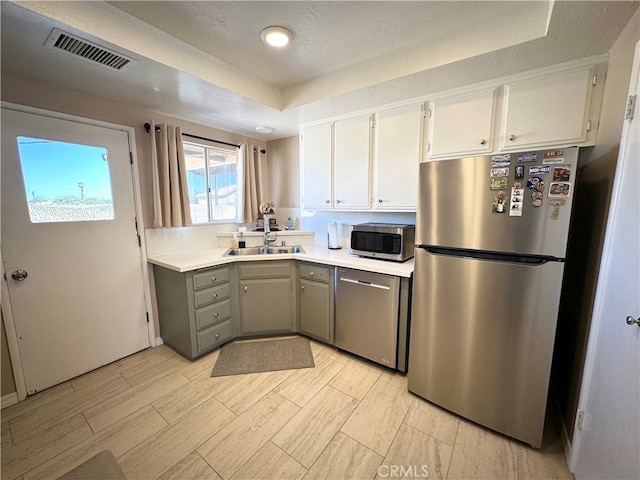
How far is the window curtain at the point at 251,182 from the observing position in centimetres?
321

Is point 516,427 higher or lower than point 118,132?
lower

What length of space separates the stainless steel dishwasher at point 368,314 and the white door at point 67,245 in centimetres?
198

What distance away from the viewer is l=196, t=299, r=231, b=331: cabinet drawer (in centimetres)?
236

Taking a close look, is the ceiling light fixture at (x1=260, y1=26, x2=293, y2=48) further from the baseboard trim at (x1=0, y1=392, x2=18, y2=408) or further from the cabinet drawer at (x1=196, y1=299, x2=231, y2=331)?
the baseboard trim at (x1=0, y1=392, x2=18, y2=408)

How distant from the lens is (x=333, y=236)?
295cm

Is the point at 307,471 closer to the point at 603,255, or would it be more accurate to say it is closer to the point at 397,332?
the point at 397,332

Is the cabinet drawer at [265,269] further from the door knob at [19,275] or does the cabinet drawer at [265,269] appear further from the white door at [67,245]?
the door knob at [19,275]

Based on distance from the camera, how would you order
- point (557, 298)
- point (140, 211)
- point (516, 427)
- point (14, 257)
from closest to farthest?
point (557, 298), point (516, 427), point (14, 257), point (140, 211)

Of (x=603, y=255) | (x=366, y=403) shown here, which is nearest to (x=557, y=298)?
(x=603, y=255)

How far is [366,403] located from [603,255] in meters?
1.66

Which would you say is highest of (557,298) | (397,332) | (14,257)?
(14,257)

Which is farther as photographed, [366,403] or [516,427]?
[366,403]

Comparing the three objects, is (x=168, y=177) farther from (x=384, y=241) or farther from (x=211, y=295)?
(x=384, y=241)

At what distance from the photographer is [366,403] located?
1.90 meters
